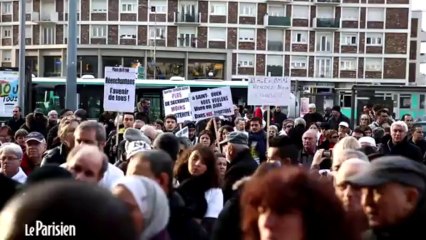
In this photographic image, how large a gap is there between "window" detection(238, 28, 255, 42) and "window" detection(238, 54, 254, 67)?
4.79ft

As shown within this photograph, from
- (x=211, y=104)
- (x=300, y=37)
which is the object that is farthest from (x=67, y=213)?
(x=300, y=37)

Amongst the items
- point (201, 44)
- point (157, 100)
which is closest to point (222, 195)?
point (157, 100)

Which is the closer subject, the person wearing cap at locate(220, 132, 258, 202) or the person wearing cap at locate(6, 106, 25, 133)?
the person wearing cap at locate(220, 132, 258, 202)

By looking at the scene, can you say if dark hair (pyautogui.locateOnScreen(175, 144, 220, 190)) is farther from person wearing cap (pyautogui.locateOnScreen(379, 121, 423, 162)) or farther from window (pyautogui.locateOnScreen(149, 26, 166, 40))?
window (pyautogui.locateOnScreen(149, 26, 166, 40))

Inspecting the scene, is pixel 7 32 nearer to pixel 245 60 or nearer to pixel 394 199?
pixel 245 60

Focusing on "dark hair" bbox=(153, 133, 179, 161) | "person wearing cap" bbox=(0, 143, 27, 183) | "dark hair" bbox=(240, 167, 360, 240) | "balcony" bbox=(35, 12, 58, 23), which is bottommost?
"person wearing cap" bbox=(0, 143, 27, 183)

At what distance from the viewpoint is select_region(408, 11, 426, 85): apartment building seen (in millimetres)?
76062

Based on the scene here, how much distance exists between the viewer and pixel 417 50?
80250 mm

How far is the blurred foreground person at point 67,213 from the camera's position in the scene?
64.3 inches

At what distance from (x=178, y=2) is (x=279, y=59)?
10291 millimetres

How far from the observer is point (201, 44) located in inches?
2559

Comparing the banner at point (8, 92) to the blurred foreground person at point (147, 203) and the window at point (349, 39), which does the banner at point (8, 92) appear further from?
the window at point (349, 39)

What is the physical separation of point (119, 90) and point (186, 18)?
52683 mm

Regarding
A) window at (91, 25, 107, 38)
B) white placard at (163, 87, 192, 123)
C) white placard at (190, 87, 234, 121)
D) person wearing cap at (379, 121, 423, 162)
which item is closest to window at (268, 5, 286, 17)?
window at (91, 25, 107, 38)
